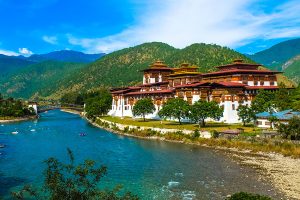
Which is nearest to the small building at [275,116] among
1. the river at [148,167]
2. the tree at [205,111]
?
the tree at [205,111]

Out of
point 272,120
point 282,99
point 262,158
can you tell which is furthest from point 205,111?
point 262,158

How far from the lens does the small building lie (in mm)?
70125

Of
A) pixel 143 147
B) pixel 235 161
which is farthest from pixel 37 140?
pixel 235 161

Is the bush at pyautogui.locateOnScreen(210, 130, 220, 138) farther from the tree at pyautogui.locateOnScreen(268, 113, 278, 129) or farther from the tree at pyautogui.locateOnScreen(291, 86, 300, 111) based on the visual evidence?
the tree at pyautogui.locateOnScreen(291, 86, 300, 111)

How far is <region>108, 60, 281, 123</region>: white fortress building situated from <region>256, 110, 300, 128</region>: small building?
9957mm

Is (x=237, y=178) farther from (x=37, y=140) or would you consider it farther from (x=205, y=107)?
(x=37, y=140)

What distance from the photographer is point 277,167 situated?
162ft

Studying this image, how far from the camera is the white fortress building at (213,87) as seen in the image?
8819 cm

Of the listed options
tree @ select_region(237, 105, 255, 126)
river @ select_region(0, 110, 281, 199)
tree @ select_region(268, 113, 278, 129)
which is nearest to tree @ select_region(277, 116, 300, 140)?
tree @ select_region(268, 113, 278, 129)

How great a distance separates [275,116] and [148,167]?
31.5 meters

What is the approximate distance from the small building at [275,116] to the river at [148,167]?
16.0 meters

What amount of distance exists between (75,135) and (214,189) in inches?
2246

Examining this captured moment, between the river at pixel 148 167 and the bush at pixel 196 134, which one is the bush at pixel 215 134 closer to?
the bush at pixel 196 134

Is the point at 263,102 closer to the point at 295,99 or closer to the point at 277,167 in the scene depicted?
the point at 295,99
